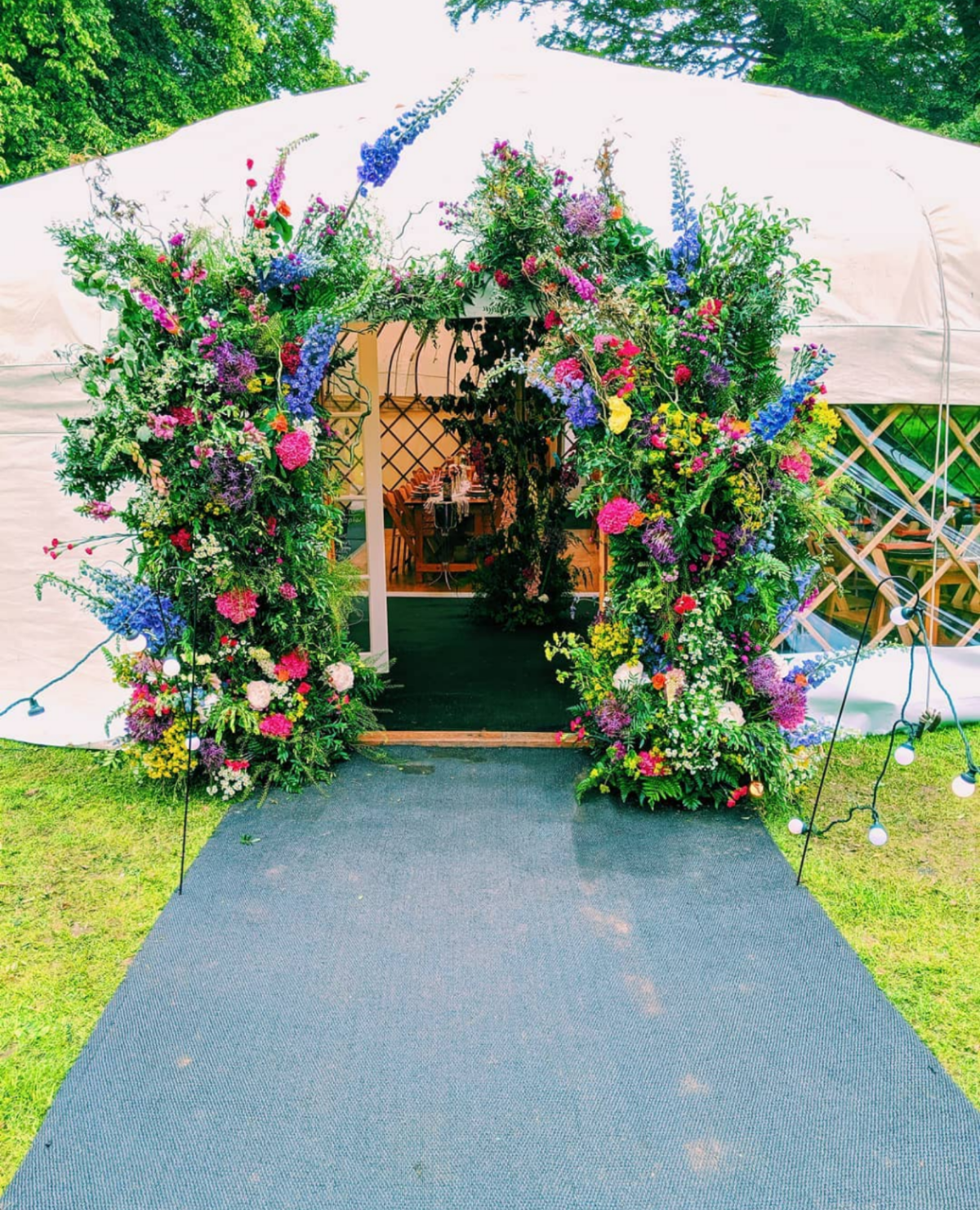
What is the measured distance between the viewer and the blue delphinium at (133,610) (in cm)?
318

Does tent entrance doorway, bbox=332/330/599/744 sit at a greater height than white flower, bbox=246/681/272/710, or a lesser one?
lesser

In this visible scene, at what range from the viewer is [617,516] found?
3.02m

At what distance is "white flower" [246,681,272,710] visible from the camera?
Answer: 3.27 meters

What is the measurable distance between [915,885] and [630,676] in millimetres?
1053

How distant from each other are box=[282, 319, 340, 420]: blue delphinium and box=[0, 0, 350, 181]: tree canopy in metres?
5.67

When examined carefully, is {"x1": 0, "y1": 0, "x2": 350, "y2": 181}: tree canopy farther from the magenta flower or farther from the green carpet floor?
the magenta flower

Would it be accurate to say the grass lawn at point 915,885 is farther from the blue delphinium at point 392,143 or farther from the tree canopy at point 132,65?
the tree canopy at point 132,65

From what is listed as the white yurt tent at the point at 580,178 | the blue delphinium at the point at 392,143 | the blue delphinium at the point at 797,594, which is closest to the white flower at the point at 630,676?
the blue delphinium at the point at 797,594

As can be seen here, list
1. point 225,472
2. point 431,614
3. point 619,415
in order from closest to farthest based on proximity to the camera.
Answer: point 619,415 < point 225,472 < point 431,614

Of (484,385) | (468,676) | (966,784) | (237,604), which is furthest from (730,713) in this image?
(468,676)

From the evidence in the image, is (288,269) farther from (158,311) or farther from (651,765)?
(651,765)

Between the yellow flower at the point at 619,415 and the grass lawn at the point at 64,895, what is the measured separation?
6.04 feet

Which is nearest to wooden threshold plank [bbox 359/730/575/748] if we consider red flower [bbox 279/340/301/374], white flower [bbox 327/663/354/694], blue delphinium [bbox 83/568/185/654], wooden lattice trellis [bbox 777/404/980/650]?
white flower [bbox 327/663/354/694]

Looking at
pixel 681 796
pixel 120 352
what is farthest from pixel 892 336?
pixel 120 352
